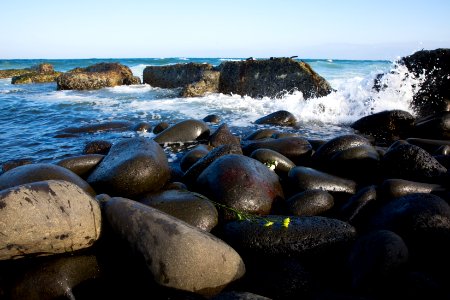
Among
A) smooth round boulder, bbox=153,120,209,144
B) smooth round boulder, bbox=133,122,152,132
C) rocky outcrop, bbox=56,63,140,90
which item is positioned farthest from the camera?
rocky outcrop, bbox=56,63,140,90

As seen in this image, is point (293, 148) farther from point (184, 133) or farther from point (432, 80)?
point (432, 80)

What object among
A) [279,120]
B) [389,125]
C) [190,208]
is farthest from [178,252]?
[279,120]

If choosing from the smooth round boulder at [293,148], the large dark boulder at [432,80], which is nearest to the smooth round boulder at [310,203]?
the smooth round boulder at [293,148]

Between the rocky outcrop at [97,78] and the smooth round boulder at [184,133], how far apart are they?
13929mm

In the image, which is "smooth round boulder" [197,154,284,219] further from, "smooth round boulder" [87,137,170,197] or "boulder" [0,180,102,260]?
"boulder" [0,180,102,260]

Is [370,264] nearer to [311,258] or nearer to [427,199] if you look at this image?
[311,258]

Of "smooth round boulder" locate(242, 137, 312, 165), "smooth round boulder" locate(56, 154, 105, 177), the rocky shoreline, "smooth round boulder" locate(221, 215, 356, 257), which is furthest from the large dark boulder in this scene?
"smooth round boulder" locate(56, 154, 105, 177)

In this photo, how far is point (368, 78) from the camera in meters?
10.3

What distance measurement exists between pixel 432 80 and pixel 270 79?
5818 mm

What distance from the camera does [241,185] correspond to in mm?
3361

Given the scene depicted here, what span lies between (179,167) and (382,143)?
159 inches

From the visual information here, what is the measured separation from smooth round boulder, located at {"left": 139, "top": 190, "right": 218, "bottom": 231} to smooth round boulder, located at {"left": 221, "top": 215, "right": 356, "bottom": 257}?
0.92 ft

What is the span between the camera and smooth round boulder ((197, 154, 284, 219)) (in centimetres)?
327

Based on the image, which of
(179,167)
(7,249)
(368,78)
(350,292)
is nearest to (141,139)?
(179,167)
